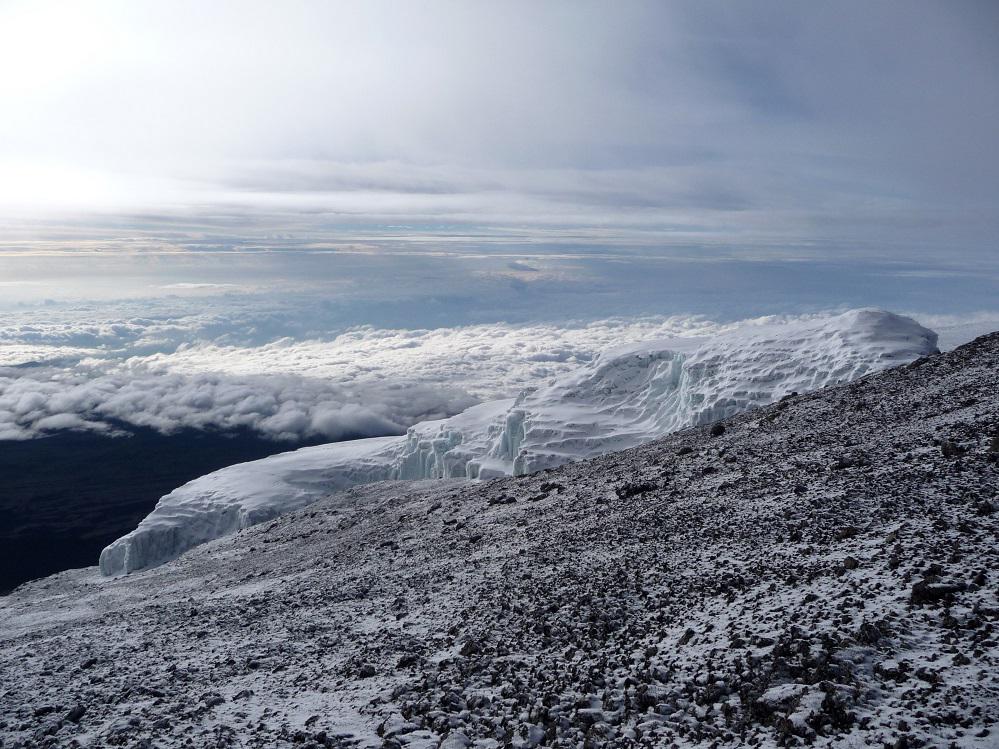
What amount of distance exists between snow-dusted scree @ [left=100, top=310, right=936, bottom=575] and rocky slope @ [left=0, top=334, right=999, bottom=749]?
21.4m

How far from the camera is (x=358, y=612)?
2264 cm

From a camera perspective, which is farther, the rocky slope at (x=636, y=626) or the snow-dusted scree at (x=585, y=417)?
the snow-dusted scree at (x=585, y=417)

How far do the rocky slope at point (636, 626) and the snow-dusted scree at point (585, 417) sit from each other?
21447mm

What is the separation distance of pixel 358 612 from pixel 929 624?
58.7ft

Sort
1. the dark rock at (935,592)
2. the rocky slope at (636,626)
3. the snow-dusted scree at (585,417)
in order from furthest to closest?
1. the snow-dusted scree at (585,417)
2. the dark rock at (935,592)
3. the rocky slope at (636,626)

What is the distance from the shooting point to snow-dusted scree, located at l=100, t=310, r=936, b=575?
5519 cm

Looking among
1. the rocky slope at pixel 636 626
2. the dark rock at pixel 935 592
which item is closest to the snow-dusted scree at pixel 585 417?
the rocky slope at pixel 636 626

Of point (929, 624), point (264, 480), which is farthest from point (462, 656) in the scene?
point (264, 480)

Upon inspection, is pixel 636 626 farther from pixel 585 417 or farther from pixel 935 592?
pixel 585 417

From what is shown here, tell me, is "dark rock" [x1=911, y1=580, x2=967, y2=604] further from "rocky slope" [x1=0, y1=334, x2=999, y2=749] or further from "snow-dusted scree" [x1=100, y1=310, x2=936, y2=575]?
"snow-dusted scree" [x1=100, y1=310, x2=936, y2=575]

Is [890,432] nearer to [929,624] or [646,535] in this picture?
→ [646,535]

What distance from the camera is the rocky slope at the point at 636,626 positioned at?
11703 mm

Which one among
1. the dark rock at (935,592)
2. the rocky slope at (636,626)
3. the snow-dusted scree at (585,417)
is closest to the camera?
the rocky slope at (636,626)

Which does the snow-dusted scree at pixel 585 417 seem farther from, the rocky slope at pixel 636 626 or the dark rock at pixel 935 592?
the dark rock at pixel 935 592
